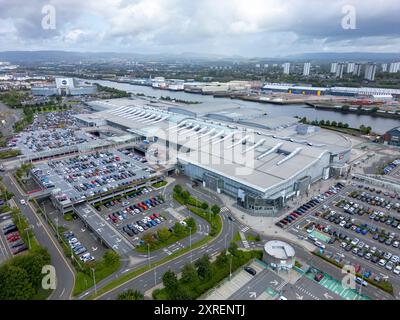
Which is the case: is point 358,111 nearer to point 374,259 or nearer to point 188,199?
point 374,259

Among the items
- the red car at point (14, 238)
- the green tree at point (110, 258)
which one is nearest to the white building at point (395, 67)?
the green tree at point (110, 258)

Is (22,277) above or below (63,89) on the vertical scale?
below

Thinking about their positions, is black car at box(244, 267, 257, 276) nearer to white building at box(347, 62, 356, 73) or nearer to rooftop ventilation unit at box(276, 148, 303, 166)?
rooftop ventilation unit at box(276, 148, 303, 166)

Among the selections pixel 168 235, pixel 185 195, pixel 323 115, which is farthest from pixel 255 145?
pixel 323 115

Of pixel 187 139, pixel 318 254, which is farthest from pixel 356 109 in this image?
pixel 318 254

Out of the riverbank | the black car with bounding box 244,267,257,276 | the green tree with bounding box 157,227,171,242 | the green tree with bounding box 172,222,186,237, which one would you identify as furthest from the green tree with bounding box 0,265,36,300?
the riverbank

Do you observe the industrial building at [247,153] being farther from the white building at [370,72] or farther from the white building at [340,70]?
the white building at [340,70]

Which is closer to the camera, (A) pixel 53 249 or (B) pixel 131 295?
(B) pixel 131 295
